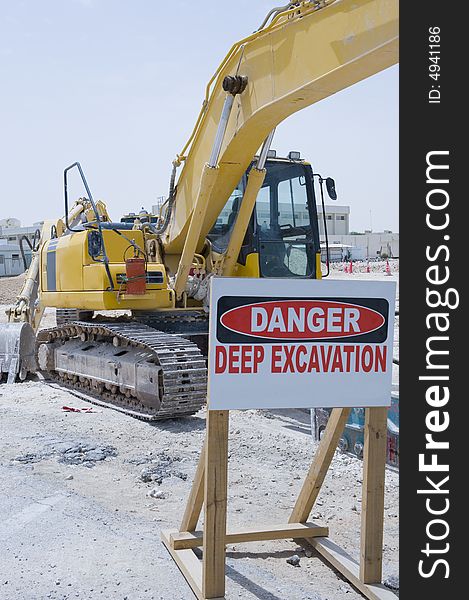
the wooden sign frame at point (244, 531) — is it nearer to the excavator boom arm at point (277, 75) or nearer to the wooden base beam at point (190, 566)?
the wooden base beam at point (190, 566)

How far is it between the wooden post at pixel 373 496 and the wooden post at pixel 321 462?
0.88ft

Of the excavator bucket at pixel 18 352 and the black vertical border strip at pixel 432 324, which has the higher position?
the black vertical border strip at pixel 432 324

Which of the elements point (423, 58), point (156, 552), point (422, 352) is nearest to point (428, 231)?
point (422, 352)

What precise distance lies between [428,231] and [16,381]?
8864 millimetres

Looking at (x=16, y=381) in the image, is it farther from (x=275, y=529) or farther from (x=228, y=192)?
(x=275, y=529)

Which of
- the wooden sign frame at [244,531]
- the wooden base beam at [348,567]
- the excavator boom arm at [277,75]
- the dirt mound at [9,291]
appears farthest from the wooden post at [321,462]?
the dirt mound at [9,291]

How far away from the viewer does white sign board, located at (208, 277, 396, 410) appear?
378 cm

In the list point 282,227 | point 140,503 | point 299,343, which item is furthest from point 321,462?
point 282,227

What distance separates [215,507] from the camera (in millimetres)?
3795

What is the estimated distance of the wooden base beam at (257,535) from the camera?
4402mm

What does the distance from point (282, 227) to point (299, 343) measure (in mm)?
5478

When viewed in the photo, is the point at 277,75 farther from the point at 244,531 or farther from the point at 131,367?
the point at 244,531

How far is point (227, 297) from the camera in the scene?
12.3 ft

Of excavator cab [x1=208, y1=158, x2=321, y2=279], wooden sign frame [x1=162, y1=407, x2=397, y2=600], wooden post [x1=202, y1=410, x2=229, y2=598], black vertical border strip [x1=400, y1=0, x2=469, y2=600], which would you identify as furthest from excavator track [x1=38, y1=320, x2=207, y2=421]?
black vertical border strip [x1=400, y1=0, x2=469, y2=600]
